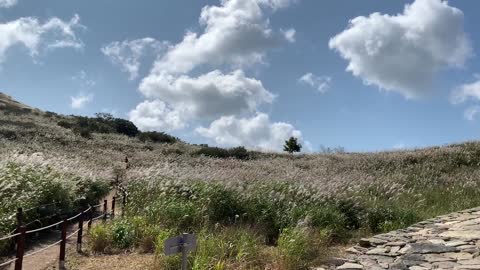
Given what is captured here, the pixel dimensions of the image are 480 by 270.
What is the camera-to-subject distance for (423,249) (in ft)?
26.3

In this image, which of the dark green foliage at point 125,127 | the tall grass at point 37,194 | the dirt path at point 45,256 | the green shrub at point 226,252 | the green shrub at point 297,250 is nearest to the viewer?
the green shrub at point 226,252

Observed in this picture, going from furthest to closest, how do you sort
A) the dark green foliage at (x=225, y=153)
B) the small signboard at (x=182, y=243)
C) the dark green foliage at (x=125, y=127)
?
the dark green foliage at (x=125, y=127), the dark green foliage at (x=225, y=153), the small signboard at (x=182, y=243)

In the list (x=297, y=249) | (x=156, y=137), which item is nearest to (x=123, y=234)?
(x=297, y=249)

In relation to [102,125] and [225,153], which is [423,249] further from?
[102,125]

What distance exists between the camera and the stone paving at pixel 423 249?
7242mm

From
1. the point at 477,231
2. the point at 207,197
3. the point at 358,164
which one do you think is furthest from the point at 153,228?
the point at 358,164

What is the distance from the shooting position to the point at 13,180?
1151 centimetres

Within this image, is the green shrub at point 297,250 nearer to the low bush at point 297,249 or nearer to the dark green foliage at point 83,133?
the low bush at point 297,249

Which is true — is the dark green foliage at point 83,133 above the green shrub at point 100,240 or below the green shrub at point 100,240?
above

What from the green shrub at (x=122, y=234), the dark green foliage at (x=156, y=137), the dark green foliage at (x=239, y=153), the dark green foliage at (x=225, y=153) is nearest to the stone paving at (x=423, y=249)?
the green shrub at (x=122, y=234)

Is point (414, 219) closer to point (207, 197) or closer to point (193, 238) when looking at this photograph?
point (207, 197)

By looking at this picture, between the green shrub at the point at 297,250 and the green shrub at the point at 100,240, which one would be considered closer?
the green shrub at the point at 297,250

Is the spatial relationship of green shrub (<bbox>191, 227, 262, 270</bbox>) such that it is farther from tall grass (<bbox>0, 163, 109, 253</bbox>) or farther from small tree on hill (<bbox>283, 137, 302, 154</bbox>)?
small tree on hill (<bbox>283, 137, 302, 154</bbox>)

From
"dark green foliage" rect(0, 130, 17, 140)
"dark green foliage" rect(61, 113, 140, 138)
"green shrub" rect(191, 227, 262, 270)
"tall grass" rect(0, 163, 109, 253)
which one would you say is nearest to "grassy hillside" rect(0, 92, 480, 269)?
"green shrub" rect(191, 227, 262, 270)
